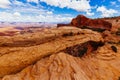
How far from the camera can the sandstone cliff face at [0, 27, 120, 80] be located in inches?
577

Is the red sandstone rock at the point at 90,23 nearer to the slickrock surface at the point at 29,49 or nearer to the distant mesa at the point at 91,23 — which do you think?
the distant mesa at the point at 91,23

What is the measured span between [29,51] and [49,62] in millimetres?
2426

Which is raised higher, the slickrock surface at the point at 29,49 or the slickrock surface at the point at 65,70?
the slickrock surface at the point at 29,49

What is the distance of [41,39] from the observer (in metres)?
18.2

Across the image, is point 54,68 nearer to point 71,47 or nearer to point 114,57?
point 71,47

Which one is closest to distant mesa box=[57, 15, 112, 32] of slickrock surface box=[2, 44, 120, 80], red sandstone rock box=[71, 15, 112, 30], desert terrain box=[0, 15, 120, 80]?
red sandstone rock box=[71, 15, 112, 30]

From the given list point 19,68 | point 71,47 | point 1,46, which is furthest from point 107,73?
point 1,46

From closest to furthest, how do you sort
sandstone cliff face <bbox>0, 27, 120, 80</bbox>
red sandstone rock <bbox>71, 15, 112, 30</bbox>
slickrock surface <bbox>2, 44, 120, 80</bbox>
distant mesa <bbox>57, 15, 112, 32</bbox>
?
slickrock surface <bbox>2, 44, 120, 80</bbox>
sandstone cliff face <bbox>0, 27, 120, 80</bbox>
distant mesa <bbox>57, 15, 112, 32</bbox>
red sandstone rock <bbox>71, 15, 112, 30</bbox>

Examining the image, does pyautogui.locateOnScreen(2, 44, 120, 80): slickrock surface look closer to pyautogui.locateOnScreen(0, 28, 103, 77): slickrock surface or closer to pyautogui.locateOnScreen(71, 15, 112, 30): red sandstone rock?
pyautogui.locateOnScreen(0, 28, 103, 77): slickrock surface

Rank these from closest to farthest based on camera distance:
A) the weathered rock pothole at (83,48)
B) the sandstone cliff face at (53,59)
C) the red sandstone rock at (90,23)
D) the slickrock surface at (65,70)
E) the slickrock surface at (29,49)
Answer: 1. the slickrock surface at (65,70)
2. the sandstone cliff face at (53,59)
3. the slickrock surface at (29,49)
4. the weathered rock pothole at (83,48)
5. the red sandstone rock at (90,23)

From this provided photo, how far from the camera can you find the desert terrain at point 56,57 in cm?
1470

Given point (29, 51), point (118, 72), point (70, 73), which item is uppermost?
point (29, 51)

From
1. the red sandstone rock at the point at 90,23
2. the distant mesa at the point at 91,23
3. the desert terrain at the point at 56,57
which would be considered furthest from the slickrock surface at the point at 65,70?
the red sandstone rock at the point at 90,23

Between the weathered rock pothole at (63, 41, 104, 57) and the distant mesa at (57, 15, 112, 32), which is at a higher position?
the distant mesa at (57, 15, 112, 32)
